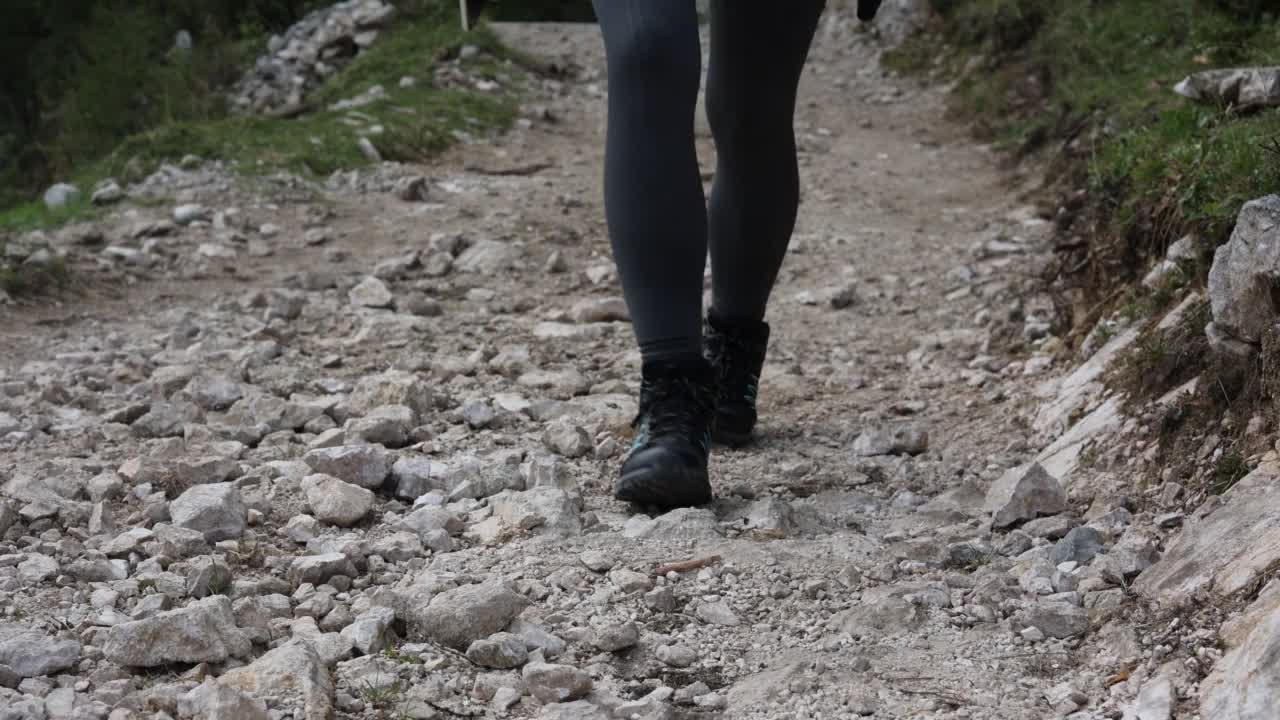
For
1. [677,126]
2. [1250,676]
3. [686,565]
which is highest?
[677,126]

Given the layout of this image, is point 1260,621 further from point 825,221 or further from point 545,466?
point 825,221

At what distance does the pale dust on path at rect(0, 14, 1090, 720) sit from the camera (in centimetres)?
178

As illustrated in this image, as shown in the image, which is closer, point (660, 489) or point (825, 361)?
point (660, 489)

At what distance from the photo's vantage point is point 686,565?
6.80 ft

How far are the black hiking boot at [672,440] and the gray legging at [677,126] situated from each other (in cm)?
5

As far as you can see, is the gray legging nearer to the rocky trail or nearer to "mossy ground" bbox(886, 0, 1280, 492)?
the rocky trail

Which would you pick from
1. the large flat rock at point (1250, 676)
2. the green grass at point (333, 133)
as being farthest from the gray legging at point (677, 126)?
the green grass at point (333, 133)

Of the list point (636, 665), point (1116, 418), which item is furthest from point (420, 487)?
point (1116, 418)

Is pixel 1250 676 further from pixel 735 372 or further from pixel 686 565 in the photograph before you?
pixel 735 372

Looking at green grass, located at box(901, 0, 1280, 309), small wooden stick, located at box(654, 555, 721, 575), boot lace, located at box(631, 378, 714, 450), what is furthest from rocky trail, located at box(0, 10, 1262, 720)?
green grass, located at box(901, 0, 1280, 309)

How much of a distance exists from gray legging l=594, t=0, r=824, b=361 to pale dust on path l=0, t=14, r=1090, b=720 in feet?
1.33

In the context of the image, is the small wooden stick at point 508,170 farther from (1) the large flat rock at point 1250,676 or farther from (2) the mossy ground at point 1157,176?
(1) the large flat rock at point 1250,676

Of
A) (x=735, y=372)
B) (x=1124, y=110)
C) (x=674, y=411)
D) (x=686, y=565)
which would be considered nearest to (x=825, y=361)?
(x=735, y=372)

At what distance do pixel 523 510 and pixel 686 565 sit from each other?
1.17 feet
